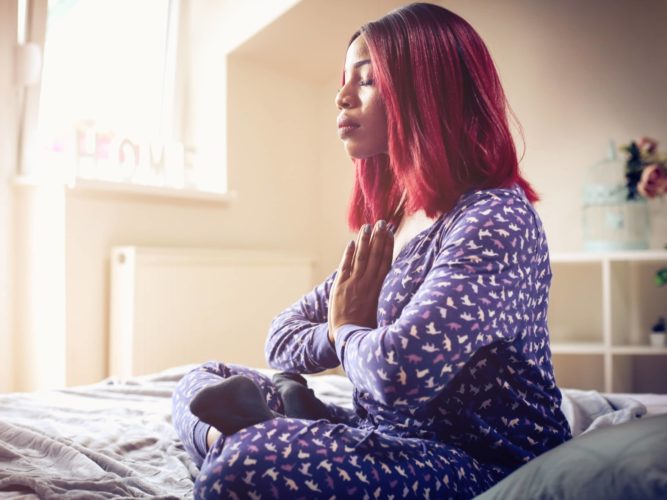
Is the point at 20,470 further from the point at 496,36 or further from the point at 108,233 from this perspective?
the point at 496,36

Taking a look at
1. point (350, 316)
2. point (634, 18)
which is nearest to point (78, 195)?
point (350, 316)

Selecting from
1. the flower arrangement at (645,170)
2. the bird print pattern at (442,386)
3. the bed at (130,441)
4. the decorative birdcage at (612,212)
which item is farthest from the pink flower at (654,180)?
the bird print pattern at (442,386)

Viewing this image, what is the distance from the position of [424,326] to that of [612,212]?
233cm

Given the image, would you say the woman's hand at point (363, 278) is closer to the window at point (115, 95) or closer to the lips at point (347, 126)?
the lips at point (347, 126)

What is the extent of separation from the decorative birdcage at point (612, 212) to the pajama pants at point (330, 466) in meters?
2.10

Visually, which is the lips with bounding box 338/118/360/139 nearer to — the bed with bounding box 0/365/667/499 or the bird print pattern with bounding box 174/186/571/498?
the bird print pattern with bounding box 174/186/571/498

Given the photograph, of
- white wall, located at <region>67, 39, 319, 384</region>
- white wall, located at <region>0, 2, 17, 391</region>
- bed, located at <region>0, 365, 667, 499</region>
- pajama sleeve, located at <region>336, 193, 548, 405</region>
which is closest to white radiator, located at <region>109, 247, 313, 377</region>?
white wall, located at <region>67, 39, 319, 384</region>

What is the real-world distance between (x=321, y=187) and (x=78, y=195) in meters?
1.49

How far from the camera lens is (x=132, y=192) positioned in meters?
2.59

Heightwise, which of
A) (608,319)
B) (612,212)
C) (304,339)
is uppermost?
(612,212)

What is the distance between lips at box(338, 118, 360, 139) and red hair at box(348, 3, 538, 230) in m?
0.07

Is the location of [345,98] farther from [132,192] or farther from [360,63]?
[132,192]

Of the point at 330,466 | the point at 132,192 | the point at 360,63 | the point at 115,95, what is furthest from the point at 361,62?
the point at 115,95

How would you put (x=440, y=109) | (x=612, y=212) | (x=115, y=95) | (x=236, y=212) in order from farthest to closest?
1. (x=236, y=212)
2. (x=115, y=95)
3. (x=612, y=212)
4. (x=440, y=109)
